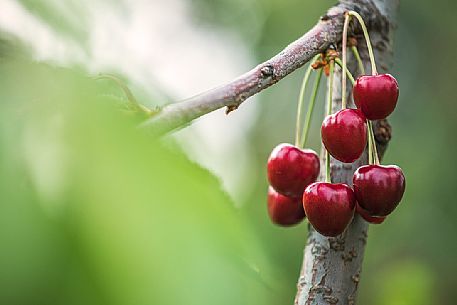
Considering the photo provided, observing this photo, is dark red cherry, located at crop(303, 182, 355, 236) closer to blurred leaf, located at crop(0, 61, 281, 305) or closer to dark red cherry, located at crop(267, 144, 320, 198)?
dark red cherry, located at crop(267, 144, 320, 198)

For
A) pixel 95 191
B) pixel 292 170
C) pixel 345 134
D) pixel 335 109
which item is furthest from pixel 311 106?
pixel 95 191

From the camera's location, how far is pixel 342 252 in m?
1.18

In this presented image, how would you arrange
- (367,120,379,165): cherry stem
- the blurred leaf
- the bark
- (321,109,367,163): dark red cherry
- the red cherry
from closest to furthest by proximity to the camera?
the blurred leaf → the bark → (321,109,367,163): dark red cherry → (367,120,379,165): cherry stem → the red cherry

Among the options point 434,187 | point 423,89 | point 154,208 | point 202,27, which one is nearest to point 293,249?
point 434,187

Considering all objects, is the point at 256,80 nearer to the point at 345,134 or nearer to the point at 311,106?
the point at 345,134

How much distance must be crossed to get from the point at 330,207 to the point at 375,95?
0.20 metres

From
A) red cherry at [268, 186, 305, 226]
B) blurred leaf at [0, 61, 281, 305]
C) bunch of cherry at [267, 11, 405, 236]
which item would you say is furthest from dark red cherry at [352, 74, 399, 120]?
blurred leaf at [0, 61, 281, 305]

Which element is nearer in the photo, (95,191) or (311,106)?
(95,191)

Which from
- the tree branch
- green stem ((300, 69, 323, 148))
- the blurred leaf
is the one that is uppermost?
green stem ((300, 69, 323, 148))

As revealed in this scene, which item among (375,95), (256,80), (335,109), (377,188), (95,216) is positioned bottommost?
(95,216)

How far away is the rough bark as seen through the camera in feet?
3.81

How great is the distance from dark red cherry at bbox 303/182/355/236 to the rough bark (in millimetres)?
67

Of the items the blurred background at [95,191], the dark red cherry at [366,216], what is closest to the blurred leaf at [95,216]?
the blurred background at [95,191]

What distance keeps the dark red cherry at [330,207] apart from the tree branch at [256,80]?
0.24 metres
